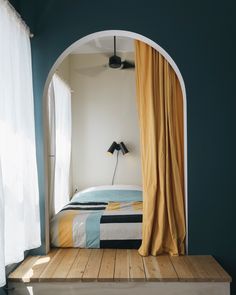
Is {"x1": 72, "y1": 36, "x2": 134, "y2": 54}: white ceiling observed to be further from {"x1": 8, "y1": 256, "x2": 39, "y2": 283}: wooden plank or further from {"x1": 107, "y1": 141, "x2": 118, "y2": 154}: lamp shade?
{"x1": 8, "y1": 256, "x2": 39, "y2": 283}: wooden plank

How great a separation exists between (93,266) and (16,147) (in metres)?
1.02

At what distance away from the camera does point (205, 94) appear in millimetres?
2182

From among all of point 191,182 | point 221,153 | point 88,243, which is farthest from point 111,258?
point 221,153

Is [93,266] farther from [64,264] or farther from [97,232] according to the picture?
[97,232]

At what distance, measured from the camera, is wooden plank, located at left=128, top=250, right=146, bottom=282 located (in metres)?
1.86

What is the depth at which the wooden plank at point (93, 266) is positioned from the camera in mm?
1867


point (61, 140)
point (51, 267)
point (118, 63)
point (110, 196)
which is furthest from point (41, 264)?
point (118, 63)

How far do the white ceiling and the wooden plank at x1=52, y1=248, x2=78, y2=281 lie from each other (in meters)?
2.73

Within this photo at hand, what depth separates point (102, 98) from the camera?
433cm

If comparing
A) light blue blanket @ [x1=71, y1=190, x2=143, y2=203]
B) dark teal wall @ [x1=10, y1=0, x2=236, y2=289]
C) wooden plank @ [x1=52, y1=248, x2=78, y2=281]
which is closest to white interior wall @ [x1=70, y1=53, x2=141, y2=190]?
light blue blanket @ [x1=71, y1=190, x2=143, y2=203]

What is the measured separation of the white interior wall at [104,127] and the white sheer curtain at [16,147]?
216 cm

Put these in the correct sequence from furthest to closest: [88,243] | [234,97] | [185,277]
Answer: [88,243]
[234,97]
[185,277]

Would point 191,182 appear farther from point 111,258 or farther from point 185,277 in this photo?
point 111,258

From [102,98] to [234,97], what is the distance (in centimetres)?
247
